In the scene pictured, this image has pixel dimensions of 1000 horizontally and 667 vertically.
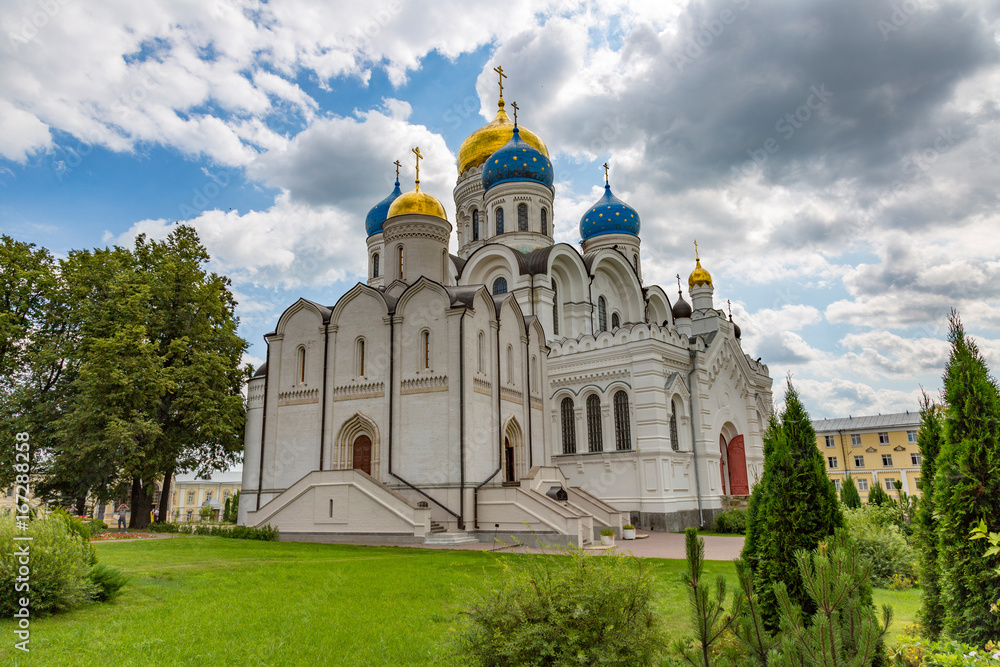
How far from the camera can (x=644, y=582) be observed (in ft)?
15.3

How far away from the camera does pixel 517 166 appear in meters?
28.7

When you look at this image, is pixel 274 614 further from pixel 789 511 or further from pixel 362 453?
pixel 362 453

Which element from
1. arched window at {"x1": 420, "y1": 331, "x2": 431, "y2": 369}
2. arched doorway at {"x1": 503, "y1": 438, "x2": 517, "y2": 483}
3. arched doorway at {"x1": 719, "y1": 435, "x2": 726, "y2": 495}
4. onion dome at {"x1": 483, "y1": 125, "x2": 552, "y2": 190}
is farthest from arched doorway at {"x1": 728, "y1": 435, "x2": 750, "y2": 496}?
onion dome at {"x1": 483, "y1": 125, "x2": 552, "y2": 190}

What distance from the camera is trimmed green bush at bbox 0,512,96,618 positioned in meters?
6.36

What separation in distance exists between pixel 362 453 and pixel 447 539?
4945 millimetres

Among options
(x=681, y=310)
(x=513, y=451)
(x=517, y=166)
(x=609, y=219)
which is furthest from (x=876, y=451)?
(x=513, y=451)

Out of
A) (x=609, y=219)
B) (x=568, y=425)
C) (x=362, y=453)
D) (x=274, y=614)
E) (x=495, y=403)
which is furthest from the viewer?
A: (x=609, y=219)

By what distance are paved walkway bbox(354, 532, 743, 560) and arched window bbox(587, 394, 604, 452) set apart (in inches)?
185

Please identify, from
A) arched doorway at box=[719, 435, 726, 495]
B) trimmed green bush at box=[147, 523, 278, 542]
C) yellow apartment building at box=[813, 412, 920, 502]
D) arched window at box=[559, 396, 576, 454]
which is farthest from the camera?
yellow apartment building at box=[813, 412, 920, 502]

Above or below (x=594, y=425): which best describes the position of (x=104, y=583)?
below

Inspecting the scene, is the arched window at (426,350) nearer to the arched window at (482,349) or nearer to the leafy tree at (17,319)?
the arched window at (482,349)

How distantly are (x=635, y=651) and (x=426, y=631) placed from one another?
9.07ft

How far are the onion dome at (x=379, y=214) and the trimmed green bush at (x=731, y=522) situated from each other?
22111 mm

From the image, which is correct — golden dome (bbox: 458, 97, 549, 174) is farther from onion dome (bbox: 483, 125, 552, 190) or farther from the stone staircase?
the stone staircase
